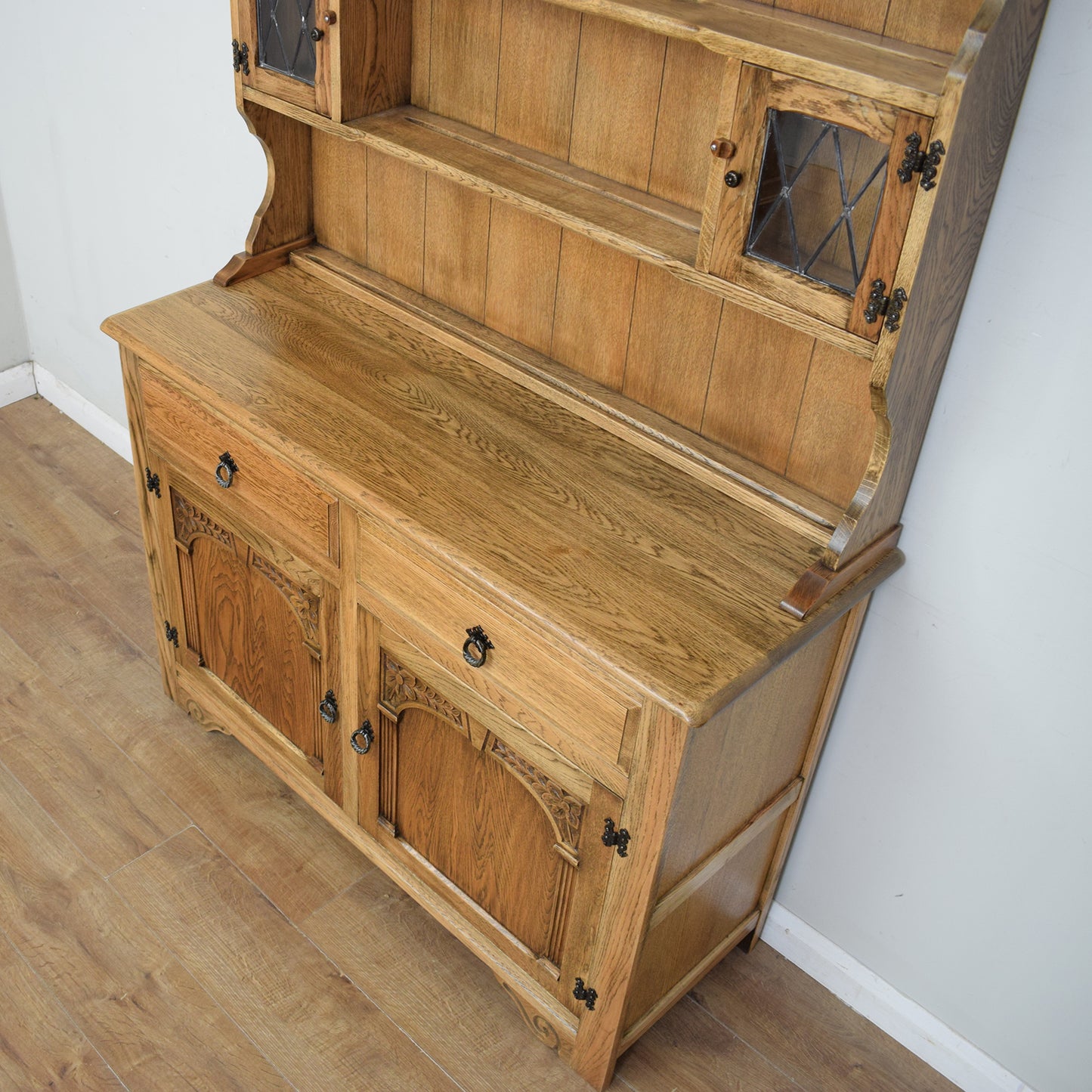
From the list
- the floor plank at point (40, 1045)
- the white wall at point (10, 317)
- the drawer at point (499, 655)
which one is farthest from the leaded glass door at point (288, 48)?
the white wall at point (10, 317)

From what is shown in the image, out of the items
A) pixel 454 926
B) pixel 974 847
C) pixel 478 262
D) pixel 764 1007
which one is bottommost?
pixel 764 1007

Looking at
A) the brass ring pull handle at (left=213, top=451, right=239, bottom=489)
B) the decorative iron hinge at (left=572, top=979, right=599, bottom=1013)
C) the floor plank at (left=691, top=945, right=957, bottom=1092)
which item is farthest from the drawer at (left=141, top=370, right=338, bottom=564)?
the floor plank at (left=691, top=945, right=957, bottom=1092)

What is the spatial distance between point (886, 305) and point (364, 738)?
116 centimetres

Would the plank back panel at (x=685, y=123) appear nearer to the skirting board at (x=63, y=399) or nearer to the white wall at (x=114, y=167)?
the white wall at (x=114, y=167)

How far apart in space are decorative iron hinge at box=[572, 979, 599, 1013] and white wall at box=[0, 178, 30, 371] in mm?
2626

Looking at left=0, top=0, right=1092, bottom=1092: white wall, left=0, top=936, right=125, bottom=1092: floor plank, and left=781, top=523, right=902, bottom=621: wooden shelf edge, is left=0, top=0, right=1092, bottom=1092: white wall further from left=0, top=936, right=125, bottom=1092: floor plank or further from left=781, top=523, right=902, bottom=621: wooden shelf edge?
left=0, top=936, right=125, bottom=1092: floor plank

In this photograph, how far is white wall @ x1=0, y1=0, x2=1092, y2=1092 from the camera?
1464 mm

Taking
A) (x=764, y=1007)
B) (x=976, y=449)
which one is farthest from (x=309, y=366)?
(x=764, y=1007)

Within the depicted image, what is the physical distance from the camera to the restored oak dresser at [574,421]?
141 centimetres

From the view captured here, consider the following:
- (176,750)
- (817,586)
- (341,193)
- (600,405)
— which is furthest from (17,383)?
(817,586)

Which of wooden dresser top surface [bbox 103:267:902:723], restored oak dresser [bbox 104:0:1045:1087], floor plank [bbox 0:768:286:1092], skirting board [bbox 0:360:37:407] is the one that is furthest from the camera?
skirting board [bbox 0:360:37:407]

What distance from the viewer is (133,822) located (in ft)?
7.70

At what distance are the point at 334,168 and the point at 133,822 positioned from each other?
135 centimetres

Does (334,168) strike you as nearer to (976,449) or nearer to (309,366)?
(309,366)
